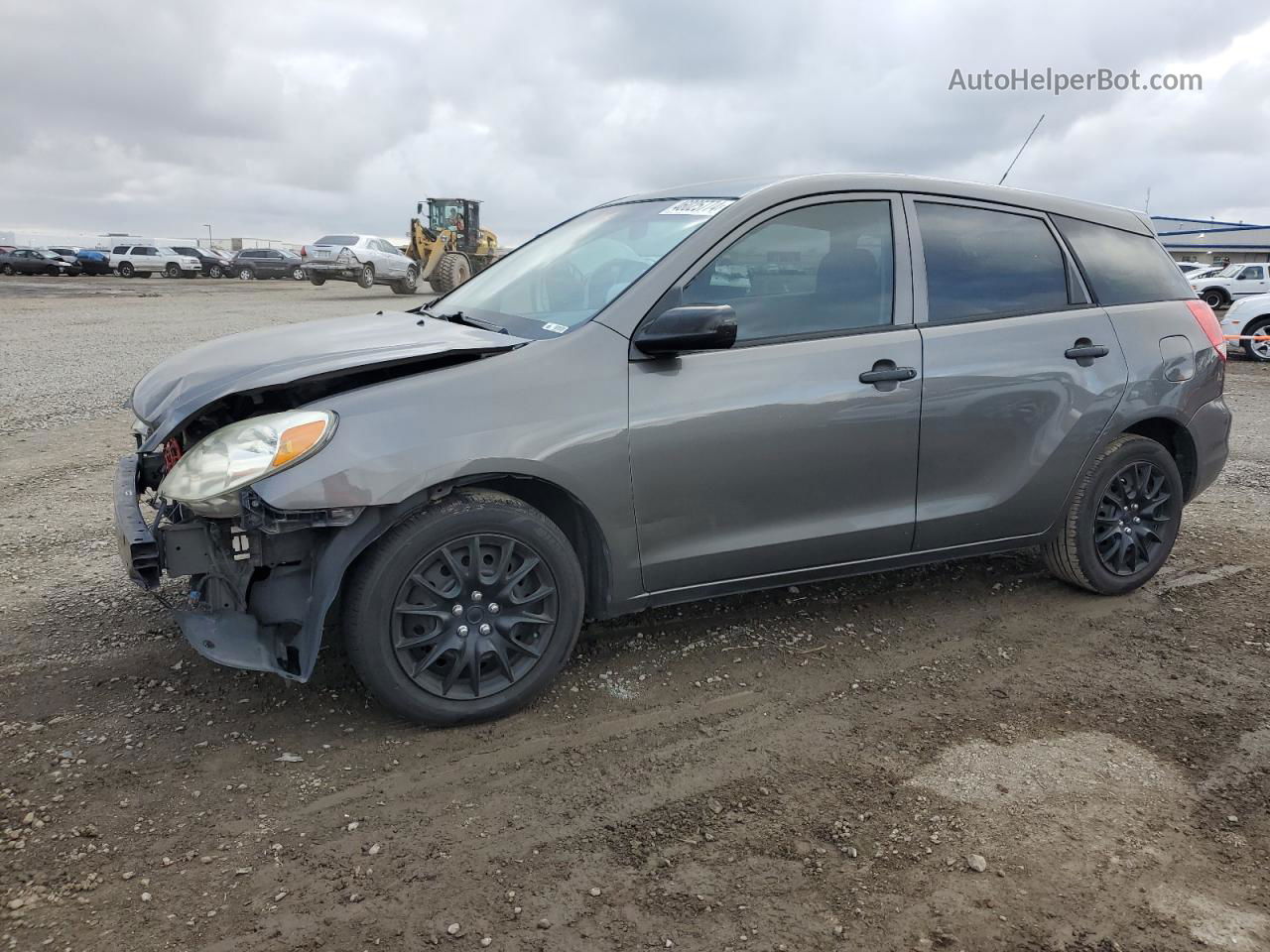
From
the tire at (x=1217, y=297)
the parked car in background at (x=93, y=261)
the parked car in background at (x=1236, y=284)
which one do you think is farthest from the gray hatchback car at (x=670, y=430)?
the parked car in background at (x=93, y=261)

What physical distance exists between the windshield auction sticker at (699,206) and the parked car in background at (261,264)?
4330 cm

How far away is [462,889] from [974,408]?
262cm

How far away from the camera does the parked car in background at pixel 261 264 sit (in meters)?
43.8

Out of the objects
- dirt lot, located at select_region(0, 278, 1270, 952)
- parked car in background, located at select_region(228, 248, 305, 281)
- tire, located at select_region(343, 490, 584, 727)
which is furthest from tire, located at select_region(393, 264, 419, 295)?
tire, located at select_region(343, 490, 584, 727)

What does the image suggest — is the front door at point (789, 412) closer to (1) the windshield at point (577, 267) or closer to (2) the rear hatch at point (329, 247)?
(1) the windshield at point (577, 267)

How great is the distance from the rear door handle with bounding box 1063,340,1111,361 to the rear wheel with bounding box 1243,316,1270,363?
15.0 metres

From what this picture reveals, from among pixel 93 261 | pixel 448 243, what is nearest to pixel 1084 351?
pixel 448 243

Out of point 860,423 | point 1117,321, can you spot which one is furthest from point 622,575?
point 1117,321

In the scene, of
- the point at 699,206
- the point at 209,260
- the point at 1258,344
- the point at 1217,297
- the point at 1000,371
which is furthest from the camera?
the point at 209,260

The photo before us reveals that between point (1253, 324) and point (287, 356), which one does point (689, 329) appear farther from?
point (1253, 324)

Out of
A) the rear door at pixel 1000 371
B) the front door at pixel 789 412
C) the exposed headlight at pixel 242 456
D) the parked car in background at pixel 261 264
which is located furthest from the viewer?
the parked car in background at pixel 261 264

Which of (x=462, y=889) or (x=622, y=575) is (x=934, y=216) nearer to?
(x=622, y=575)

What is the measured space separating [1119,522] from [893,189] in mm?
1863

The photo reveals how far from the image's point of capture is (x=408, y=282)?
30562 millimetres
